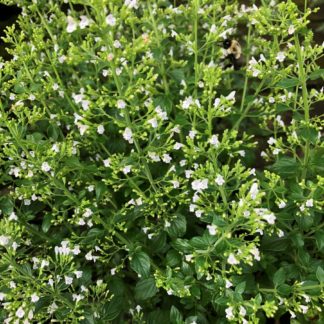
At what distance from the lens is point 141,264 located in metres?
1.88

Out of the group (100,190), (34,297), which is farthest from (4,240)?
(100,190)

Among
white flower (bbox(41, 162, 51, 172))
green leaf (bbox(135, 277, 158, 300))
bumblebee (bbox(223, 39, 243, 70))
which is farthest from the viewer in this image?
bumblebee (bbox(223, 39, 243, 70))

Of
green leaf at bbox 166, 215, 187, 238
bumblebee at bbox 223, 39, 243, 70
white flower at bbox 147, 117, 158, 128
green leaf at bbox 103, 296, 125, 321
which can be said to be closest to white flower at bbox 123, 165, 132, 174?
white flower at bbox 147, 117, 158, 128

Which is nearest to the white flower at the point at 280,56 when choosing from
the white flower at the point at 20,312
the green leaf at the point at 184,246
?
the green leaf at the point at 184,246

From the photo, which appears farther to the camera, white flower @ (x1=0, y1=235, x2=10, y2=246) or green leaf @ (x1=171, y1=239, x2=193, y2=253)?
green leaf @ (x1=171, y1=239, x2=193, y2=253)

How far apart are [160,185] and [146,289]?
19.1 inches

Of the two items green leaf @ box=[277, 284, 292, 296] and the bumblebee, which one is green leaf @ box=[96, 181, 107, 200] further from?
the bumblebee

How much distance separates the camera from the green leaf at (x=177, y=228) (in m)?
1.97

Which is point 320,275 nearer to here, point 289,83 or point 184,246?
point 184,246

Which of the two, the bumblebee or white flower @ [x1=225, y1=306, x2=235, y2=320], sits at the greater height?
the bumblebee

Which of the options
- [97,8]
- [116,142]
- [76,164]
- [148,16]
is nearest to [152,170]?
[116,142]

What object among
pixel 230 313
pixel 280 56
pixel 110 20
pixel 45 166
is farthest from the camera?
pixel 280 56

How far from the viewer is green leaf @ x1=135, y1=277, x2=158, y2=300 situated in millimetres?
1947

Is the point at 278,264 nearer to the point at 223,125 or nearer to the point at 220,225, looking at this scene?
the point at 220,225
